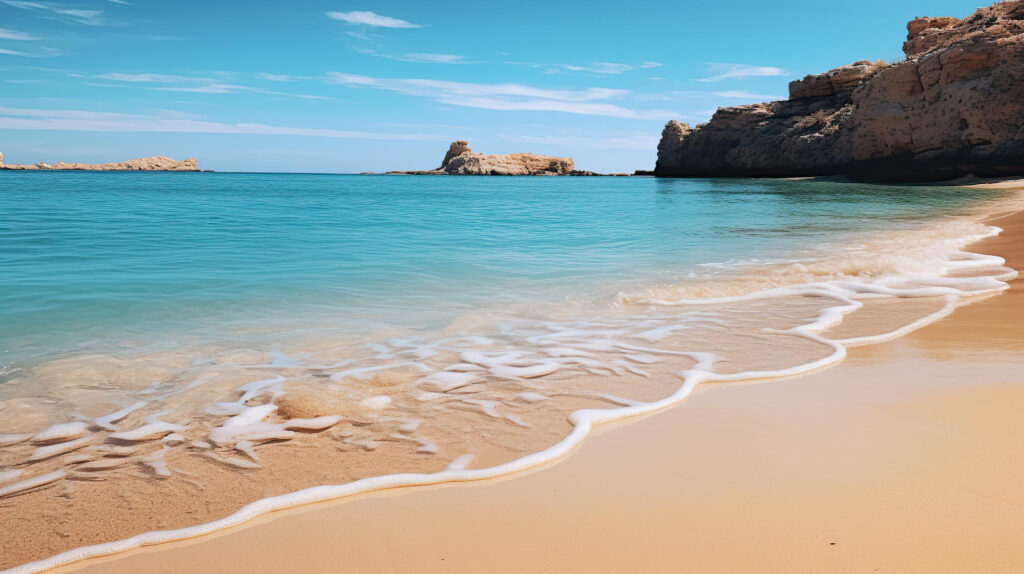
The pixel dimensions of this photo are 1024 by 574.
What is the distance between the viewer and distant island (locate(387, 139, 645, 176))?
447ft

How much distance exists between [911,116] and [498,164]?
333ft

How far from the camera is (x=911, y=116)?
42.3 meters

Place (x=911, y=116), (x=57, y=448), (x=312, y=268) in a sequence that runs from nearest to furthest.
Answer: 1. (x=57, y=448)
2. (x=312, y=268)
3. (x=911, y=116)

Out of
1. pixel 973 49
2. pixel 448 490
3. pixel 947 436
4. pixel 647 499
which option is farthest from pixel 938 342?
pixel 973 49

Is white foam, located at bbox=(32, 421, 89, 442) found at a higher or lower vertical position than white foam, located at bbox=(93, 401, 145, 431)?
lower

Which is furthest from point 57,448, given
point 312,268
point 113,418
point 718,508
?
point 312,268

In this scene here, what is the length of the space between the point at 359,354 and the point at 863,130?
170ft

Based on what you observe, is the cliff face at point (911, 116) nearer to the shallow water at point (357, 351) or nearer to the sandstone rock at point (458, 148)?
the shallow water at point (357, 351)

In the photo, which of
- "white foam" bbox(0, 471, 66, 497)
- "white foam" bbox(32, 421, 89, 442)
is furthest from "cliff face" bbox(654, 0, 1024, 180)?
"white foam" bbox(0, 471, 66, 497)

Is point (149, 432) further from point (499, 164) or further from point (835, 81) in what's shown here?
point (499, 164)

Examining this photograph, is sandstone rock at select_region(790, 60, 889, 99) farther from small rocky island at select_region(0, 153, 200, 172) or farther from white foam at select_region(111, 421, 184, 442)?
small rocky island at select_region(0, 153, 200, 172)

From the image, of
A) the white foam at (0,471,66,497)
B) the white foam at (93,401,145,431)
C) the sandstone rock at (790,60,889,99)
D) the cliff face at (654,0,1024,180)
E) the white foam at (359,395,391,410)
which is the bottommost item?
the white foam at (0,471,66,497)

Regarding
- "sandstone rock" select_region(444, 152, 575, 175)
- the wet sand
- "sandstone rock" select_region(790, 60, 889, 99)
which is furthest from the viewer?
"sandstone rock" select_region(444, 152, 575, 175)

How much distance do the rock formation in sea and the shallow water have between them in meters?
128
